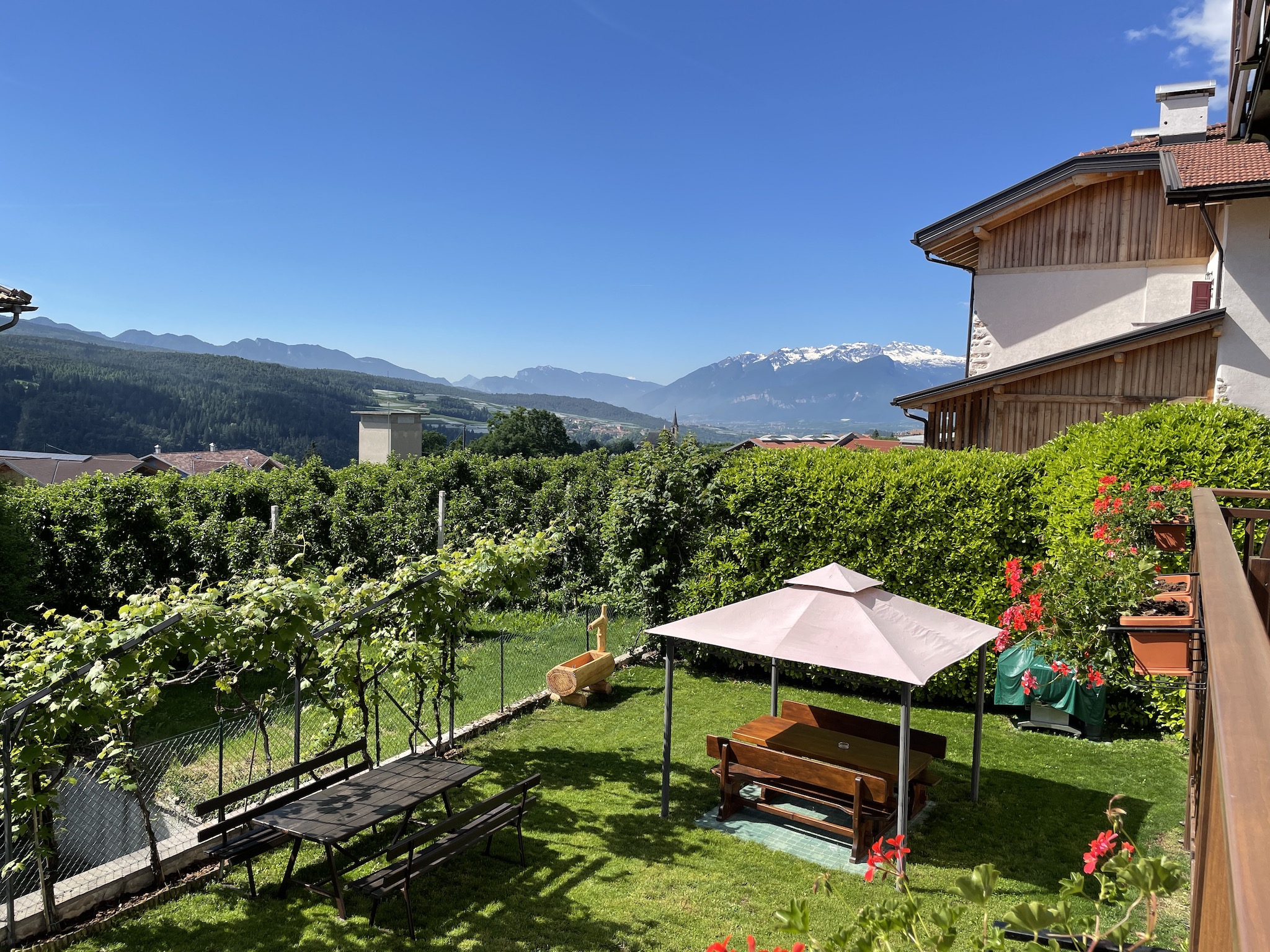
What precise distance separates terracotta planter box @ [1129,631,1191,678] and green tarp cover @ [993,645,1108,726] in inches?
245

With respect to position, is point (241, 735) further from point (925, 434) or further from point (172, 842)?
point (925, 434)

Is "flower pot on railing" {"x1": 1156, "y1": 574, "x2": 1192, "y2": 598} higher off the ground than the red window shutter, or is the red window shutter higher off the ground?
the red window shutter

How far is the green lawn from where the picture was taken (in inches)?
252

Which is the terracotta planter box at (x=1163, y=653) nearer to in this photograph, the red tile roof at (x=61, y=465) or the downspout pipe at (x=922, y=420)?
the downspout pipe at (x=922, y=420)

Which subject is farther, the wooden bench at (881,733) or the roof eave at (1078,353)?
the roof eave at (1078,353)

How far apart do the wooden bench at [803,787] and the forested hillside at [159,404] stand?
4698 inches

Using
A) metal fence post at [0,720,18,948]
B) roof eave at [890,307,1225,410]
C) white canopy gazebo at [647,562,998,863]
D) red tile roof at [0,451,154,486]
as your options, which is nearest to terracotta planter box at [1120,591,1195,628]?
white canopy gazebo at [647,562,998,863]

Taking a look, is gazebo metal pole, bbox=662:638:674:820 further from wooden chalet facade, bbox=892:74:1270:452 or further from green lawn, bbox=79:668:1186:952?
wooden chalet facade, bbox=892:74:1270:452

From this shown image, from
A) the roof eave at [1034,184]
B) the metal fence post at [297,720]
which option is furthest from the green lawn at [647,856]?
the roof eave at [1034,184]

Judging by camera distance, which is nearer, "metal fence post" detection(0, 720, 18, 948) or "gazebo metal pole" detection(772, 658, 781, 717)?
"metal fence post" detection(0, 720, 18, 948)

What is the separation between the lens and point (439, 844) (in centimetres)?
689

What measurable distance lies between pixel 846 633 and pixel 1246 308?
9.95 meters

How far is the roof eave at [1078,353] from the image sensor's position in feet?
42.6

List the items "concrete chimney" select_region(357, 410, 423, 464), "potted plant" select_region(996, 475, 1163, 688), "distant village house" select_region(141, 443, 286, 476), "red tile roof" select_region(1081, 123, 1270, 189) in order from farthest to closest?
"distant village house" select_region(141, 443, 286, 476) < "concrete chimney" select_region(357, 410, 423, 464) < "red tile roof" select_region(1081, 123, 1270, 189) < "potted plant" select_region(996, 475, 1163, 688)
